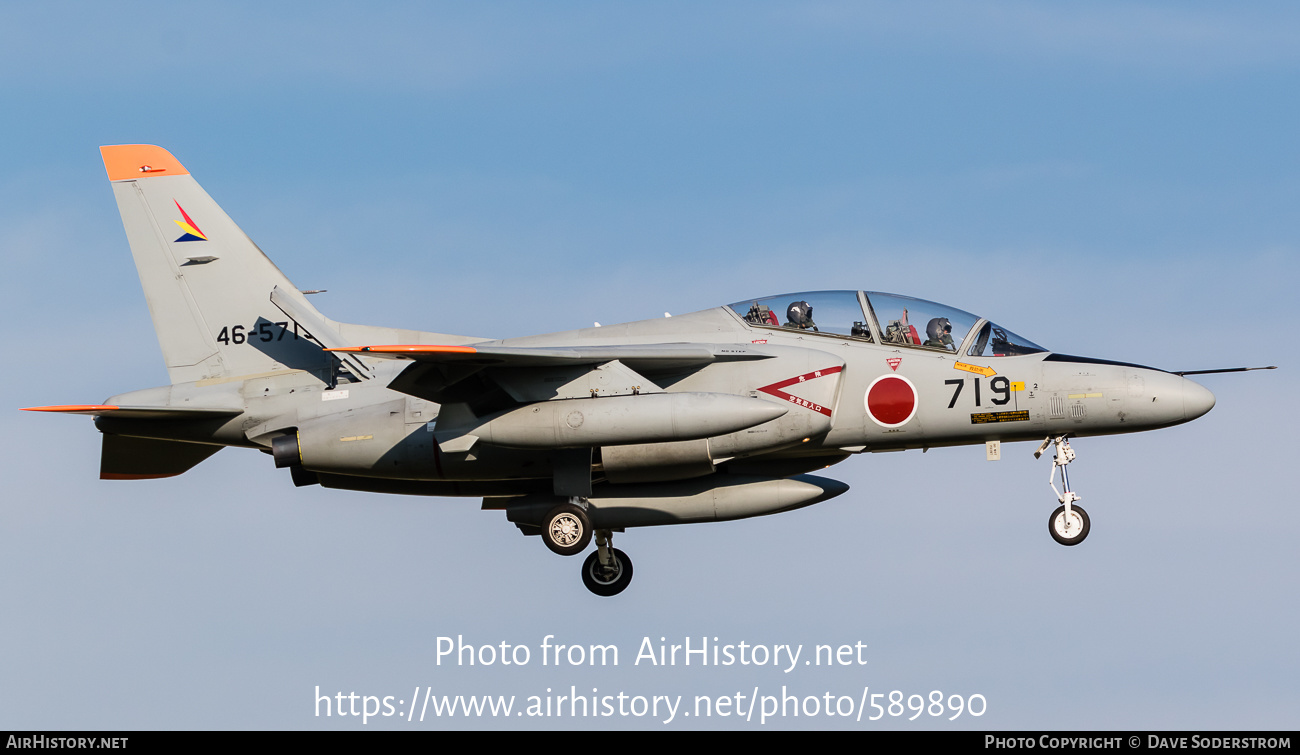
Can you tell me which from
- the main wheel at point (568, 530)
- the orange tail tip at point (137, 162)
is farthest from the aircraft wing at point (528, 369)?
the orange tail tip at point (137, 162)

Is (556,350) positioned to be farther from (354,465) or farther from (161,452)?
(161,452)

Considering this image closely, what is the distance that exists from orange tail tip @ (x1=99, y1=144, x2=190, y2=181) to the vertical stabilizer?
1 centimetres

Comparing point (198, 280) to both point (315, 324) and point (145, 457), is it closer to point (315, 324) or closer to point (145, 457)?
point (315, 324)

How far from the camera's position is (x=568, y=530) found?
673 inches

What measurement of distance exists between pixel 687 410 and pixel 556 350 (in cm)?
185

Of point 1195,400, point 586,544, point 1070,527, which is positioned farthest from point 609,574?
point 1195,400

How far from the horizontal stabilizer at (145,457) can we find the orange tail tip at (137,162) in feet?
12.8

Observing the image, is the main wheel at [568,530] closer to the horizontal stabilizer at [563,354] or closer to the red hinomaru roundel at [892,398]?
the horizontal stabilizer at [563,354]

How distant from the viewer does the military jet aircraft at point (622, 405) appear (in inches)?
642

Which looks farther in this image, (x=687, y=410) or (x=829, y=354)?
(x=829, y=354)

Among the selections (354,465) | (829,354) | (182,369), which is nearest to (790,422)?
(829,354)

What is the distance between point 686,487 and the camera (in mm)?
18031

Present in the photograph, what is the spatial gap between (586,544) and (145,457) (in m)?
6.31

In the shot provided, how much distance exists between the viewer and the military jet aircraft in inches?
642
